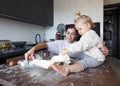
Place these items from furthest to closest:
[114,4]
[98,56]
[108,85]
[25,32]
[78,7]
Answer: [114,4], [78,7], [25,32], [98,56], [108,85]

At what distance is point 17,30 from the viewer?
239 centimetres

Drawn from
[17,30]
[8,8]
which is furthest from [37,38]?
[8,8]

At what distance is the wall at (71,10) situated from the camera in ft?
8.78

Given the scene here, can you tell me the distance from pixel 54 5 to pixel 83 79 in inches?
108

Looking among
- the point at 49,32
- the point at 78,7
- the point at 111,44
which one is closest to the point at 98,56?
the point at 78,7

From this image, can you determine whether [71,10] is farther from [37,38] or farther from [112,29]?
[112,29]

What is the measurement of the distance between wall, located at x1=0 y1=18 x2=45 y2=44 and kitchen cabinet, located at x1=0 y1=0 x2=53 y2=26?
216 millimetres

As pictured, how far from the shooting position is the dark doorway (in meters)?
4.20

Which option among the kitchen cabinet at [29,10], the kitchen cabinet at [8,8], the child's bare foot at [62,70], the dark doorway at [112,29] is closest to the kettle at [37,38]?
the kitchen cabinet at [29,10]

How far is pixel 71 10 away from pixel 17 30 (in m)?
1.28

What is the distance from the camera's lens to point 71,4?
9.71ft

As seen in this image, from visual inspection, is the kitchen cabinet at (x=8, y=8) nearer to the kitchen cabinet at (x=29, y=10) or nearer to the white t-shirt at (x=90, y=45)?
the kitchen cabinet at (x=29, y=10)

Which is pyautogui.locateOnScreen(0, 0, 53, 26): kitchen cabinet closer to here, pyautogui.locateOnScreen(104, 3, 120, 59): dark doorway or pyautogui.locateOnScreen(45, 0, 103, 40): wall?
pyautogui.locateOnScreen(45, 0, 103, 40): wall

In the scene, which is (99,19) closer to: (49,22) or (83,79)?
(49,22)
